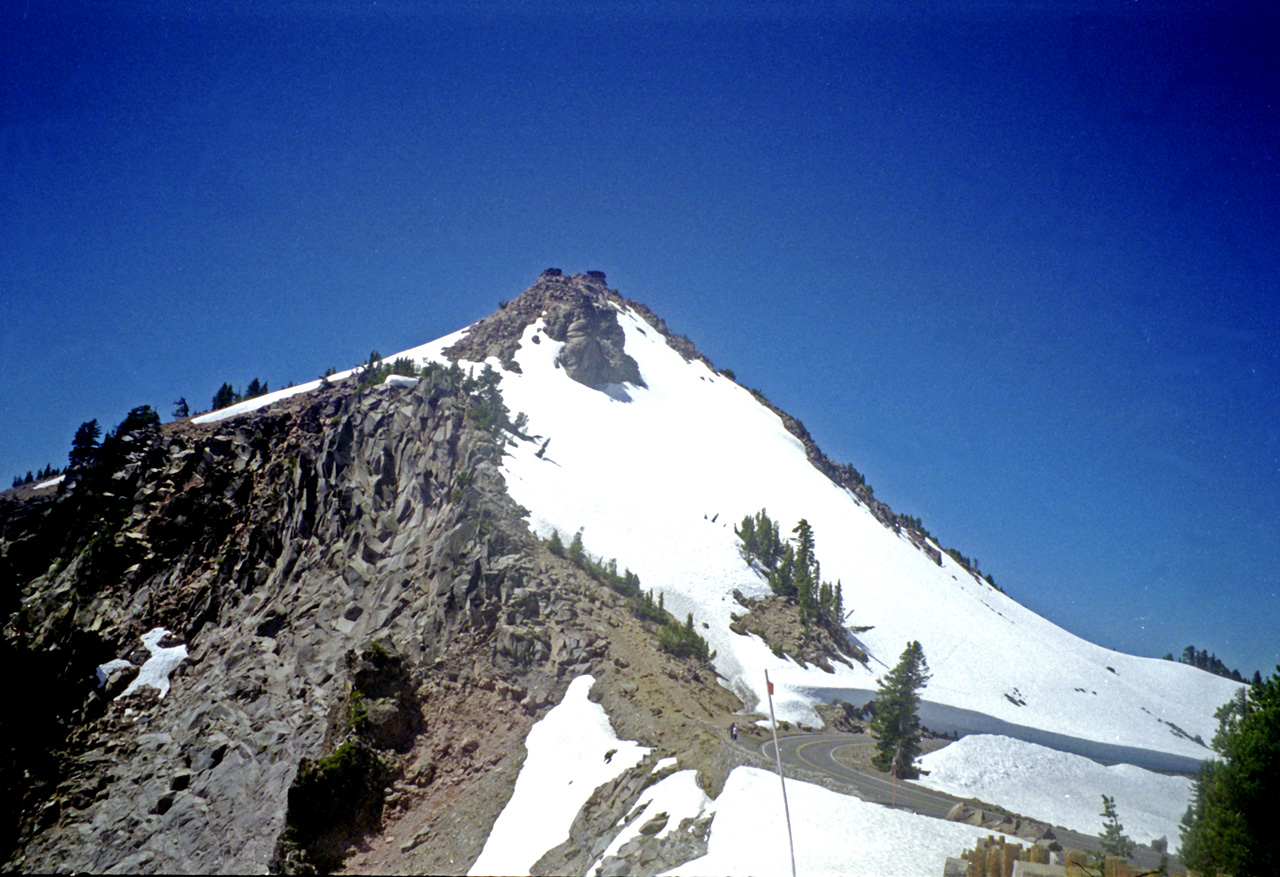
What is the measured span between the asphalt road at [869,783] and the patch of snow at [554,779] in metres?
6.09

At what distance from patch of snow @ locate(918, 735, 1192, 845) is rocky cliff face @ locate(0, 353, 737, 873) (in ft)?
42.4

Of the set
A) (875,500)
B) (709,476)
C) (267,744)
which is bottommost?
(267,744)

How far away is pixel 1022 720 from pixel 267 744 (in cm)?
5119

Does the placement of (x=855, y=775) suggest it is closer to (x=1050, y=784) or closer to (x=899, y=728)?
(x=899, y=728)

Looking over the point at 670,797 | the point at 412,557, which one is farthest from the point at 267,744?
the point at 670,797

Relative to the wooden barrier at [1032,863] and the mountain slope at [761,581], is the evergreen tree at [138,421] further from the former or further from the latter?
the wooden barrier at [1032,863]

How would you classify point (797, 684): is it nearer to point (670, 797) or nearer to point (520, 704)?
point (520, 704)

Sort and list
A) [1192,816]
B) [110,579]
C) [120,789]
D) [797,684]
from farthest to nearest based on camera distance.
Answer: [110,579] → [797,684] → [120,789] → [1192,816]

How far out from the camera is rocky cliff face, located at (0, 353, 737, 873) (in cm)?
2559

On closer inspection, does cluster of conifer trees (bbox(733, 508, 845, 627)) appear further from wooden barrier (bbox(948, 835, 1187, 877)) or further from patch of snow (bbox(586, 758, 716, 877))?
wooden barrier (bbox(948, 835, 1187, 877))

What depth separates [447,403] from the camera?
151 ft

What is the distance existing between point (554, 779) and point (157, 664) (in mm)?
29603

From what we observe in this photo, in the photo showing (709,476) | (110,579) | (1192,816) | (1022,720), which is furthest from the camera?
(709,476)

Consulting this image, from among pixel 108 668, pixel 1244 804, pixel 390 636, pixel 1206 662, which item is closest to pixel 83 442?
pixel 108 668
